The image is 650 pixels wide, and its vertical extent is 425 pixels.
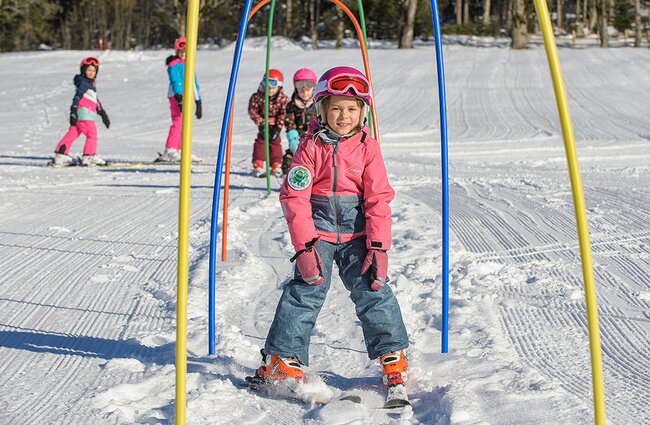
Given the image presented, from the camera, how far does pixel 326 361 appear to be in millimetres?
3795

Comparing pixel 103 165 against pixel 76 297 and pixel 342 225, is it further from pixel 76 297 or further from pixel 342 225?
pixel 342 225

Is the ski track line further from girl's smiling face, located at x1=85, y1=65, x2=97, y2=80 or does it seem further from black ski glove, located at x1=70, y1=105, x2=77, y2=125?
girl's smiling face, located at x1=85, y1=65, x2=97, y2=80

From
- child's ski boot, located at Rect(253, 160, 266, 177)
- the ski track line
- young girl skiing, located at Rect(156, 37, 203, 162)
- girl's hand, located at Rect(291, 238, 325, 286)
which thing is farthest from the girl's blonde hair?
young girl skiing, located at Rect(156, 37, 203, 162)

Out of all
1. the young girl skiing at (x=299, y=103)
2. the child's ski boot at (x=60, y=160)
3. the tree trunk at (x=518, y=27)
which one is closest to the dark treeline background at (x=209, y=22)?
the tree trunk at (x=518, y=27)

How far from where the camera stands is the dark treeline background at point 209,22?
45.5 m

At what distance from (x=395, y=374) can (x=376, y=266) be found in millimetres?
452

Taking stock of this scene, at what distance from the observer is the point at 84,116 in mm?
11414

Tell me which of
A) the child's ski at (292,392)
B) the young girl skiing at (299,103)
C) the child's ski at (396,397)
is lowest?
the child's ski at (292,392)

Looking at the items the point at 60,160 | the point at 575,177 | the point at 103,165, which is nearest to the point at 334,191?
the point at 575,177

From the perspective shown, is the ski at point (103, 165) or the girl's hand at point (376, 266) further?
the ski at point (103, 165)

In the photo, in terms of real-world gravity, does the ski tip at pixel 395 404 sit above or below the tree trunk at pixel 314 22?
below

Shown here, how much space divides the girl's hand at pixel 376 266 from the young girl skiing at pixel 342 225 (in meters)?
0.01

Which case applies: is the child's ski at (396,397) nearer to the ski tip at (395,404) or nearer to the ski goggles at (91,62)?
the ski tip at (395,404)

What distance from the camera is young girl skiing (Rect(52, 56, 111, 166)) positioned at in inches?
442
